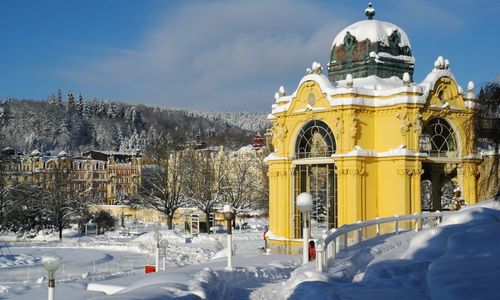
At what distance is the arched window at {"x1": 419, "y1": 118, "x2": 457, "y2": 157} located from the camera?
2688 centimetres

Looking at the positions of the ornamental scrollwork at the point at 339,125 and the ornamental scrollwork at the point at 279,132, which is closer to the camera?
the ornamental scrollwork at the point at 339,125

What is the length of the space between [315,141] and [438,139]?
529cm

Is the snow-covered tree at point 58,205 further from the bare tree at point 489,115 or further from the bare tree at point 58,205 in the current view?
the bare tree at point 489,115

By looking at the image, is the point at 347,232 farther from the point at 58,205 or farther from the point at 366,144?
the point at 58,205

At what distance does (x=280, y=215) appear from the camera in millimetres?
28234

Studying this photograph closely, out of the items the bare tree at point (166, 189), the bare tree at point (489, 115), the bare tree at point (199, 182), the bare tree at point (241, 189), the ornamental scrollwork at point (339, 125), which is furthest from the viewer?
the bare tree at point (241, 189)

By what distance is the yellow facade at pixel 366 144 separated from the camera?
25.4m

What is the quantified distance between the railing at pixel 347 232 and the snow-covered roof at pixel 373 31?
9.02 meters

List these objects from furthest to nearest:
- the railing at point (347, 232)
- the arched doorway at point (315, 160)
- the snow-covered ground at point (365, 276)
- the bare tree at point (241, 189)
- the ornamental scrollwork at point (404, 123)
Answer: the bare tree at point (241, 189)
the arched doorway at point (315, 160)
the ornamental scrollwork at point (404, 123)
the railing at point (347, 232)
the snow-covered ground at point (365, 276)

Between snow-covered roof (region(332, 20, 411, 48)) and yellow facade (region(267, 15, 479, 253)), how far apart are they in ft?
6.67

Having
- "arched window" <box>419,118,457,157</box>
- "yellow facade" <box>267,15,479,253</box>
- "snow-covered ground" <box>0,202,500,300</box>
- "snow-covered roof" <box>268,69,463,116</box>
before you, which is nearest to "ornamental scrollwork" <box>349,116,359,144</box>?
"yellow facade" <box>267,15,479,253</box>

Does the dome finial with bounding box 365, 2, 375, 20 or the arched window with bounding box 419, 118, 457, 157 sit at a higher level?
the dome finial with bounding box 365, 2, 375, 20

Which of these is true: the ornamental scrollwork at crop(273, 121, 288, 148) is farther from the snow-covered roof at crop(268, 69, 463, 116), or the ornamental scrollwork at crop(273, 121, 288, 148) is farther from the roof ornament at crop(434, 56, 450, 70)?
the roof ornament at crop(434, 56, 450, 70)

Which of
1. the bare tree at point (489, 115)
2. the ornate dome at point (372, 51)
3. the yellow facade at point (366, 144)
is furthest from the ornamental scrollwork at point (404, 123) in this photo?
the bare tree at point (489, 115)
